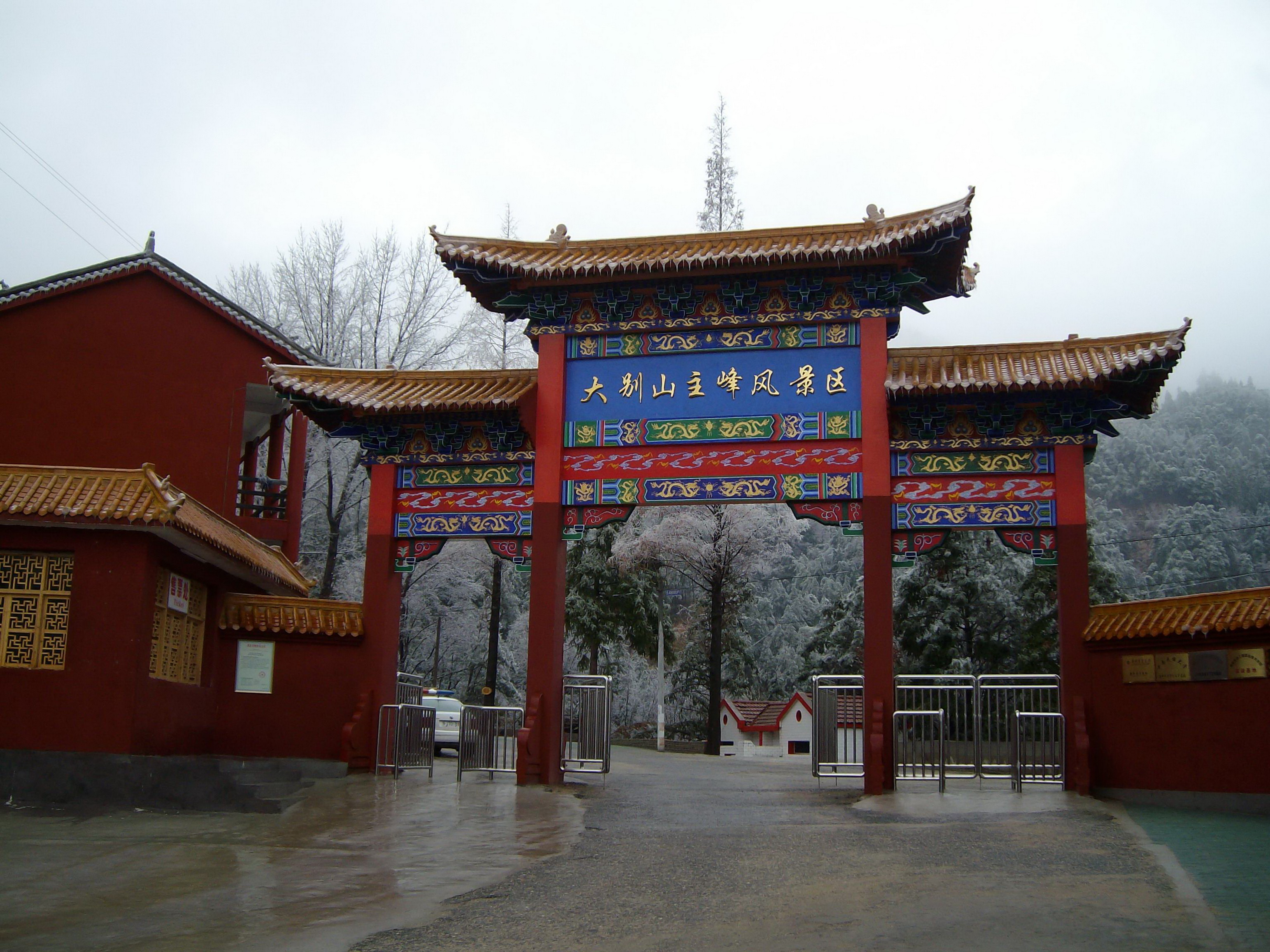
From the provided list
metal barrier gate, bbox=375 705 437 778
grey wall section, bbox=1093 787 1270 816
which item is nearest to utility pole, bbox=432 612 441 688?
metal barrier gate, bbox=375 705 437 778

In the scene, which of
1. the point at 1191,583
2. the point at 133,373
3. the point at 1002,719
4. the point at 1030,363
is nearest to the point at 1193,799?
the point at 1002,719

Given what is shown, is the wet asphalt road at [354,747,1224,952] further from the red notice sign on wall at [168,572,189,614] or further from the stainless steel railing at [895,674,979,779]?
the red notice sign on wall at [168,572,189,614]

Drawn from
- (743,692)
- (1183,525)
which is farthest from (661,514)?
(1183,525)

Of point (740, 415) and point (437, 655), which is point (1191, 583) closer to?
point (437, 655)

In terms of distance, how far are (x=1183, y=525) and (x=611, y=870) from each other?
54.7 metres

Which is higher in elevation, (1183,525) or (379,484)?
(1183,525)

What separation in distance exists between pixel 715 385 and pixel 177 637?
7.20 meters

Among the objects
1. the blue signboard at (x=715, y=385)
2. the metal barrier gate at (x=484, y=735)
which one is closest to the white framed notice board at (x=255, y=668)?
the metal barrier gate at (x=484, y=735)

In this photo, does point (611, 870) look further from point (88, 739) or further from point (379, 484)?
point (379, 484)

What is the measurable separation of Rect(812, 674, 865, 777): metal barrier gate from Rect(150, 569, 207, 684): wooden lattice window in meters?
7.62

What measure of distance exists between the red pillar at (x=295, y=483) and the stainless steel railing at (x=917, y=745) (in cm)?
1076

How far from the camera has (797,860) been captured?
8.51m

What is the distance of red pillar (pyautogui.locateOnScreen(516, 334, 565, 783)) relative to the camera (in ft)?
47.0

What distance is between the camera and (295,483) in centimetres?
1978
